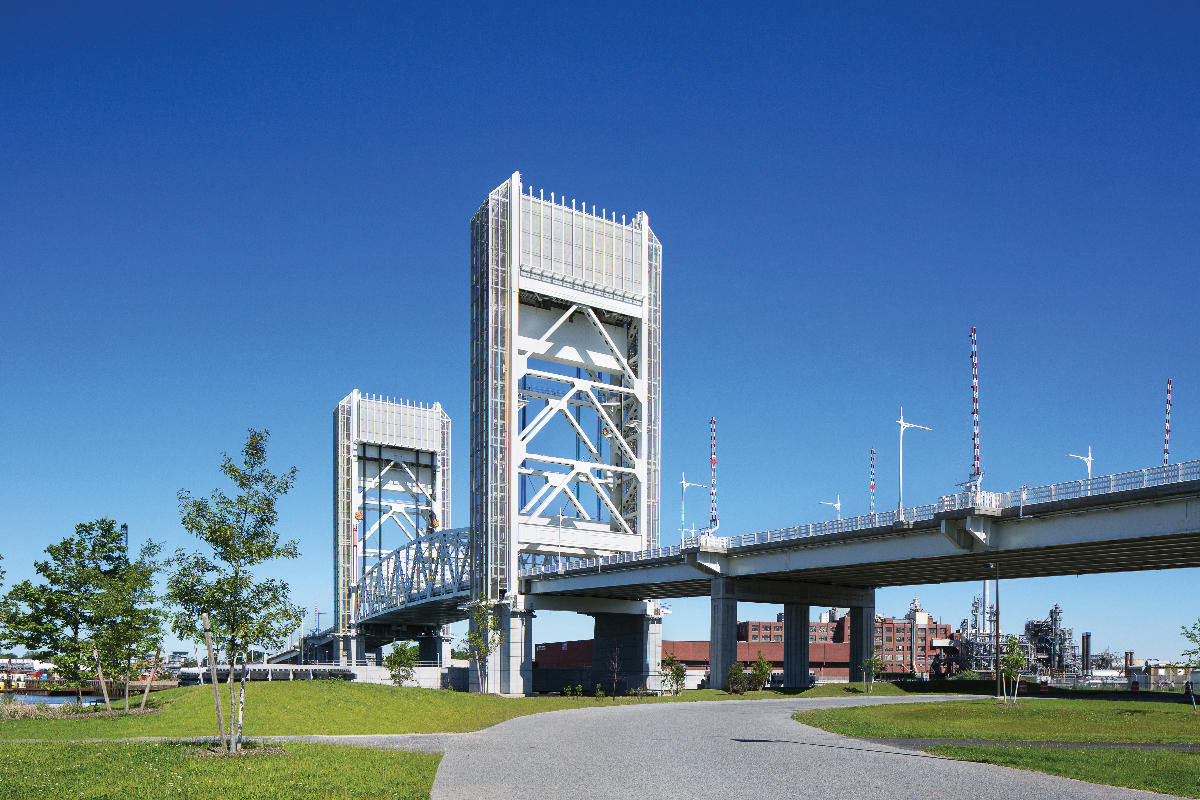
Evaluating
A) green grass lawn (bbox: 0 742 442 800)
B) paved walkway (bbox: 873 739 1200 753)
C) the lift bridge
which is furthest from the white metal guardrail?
green grass lawn (bbox: 0 742 442 800)

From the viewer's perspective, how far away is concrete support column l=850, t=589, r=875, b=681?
302ft

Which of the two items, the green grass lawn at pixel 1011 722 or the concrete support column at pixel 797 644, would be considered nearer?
the green grass lawn at pixel 1011 722

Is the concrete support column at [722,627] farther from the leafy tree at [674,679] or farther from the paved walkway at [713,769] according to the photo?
the paved walkway at [713,769]

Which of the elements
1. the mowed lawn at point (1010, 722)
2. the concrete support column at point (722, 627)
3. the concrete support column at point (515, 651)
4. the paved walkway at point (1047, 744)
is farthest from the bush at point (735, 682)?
the paved walkway at point (1047, 744)

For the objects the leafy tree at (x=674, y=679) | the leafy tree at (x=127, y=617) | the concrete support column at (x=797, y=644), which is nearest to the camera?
the leafy tree at (x=127, y=617)

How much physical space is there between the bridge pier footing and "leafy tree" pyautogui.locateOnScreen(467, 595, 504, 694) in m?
29.6

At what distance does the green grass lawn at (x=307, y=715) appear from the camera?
38.8 meters

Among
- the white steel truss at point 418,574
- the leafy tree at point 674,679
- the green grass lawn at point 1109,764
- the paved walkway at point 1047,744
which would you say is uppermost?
the green grass lawn at point 1109,764

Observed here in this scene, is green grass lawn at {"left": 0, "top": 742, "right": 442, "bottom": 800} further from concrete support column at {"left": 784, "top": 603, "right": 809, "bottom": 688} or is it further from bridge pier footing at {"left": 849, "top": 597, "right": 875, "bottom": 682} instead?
bridge pier footing at {"left": 849, "top": 597, "right": 875, "bottom": 682}

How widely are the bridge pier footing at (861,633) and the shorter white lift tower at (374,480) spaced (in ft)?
226

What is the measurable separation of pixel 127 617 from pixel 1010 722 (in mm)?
38466

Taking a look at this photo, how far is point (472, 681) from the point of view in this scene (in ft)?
303

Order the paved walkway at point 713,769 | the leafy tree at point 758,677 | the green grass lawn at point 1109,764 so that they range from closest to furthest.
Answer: the paved walkway at point 713,769 < the green grass lawn at point 1109,764 < the leafy tree at point 758,677

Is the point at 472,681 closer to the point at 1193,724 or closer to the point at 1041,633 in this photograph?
the point at 1193,724
